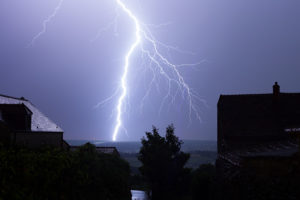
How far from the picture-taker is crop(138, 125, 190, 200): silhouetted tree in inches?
1495

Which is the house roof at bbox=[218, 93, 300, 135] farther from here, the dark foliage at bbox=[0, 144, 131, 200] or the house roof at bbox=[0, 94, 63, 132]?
the dark foliage at bbox=[0, 144, 131, 200]

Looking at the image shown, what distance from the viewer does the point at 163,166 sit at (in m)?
38.3

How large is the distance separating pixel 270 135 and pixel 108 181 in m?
14.9

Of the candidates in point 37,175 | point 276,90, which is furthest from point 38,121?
point 37,175

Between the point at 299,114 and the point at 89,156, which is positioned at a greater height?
the point at 299,114

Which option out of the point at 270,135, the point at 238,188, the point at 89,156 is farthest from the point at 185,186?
the point at 238,188

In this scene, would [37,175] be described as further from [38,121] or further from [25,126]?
[38,121]

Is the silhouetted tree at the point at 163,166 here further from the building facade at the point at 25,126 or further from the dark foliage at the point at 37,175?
the dark foliage at the point at 37,175

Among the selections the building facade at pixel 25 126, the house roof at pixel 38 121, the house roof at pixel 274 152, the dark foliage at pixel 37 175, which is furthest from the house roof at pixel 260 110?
the dark foliage at pixel 37 175

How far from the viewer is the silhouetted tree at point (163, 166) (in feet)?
125

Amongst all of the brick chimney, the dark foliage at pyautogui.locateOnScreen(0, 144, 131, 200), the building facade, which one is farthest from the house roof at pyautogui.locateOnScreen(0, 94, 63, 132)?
the brick chimney

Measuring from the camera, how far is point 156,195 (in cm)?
3769

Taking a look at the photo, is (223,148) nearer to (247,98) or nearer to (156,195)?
(247,98)

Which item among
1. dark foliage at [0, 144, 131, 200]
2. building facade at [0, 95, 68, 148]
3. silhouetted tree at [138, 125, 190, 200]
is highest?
building facade at [0, 95, 68, 148]
